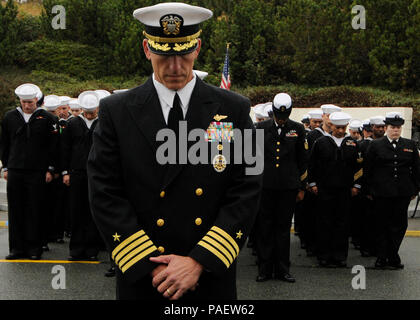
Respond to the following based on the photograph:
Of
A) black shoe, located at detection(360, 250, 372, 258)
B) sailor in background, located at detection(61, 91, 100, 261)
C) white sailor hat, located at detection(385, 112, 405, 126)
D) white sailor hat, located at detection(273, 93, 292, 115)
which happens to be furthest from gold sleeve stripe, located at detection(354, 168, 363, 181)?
sailor in background, located at detection(61, 91, 100, 261)

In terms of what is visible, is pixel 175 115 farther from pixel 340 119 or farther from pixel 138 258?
pixel 340 119

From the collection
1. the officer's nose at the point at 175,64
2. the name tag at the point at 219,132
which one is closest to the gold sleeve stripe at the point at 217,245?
the name tag at the point at 219,132

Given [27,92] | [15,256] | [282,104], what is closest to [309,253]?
[282,104]

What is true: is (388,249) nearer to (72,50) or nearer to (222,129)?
(222,129)

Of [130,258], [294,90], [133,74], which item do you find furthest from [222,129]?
[133,74]

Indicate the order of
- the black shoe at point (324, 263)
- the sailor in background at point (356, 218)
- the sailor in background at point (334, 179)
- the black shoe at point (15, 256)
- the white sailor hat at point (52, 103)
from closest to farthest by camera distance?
the black shoe at point (15, 256) → the black shoe at point (324, 263) → the sailor in background at point (334, 179) → the sailor in background at point (356, 218) → the white sailor hat at point (52, 103)

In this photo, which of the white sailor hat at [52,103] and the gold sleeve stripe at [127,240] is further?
the white sailor hat at [52,103]

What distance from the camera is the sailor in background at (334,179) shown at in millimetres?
7766

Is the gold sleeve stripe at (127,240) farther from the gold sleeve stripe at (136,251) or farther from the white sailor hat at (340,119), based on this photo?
the white sailor hat at (340,119)

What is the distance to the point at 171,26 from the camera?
8.69 ft

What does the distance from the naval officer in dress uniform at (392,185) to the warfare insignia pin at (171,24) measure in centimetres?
543

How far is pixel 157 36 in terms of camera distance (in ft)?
8.75

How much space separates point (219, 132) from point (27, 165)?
532 centimetres

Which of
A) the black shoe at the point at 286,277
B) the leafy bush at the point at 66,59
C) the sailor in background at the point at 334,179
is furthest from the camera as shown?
the leafy bush at the point at 66,59
